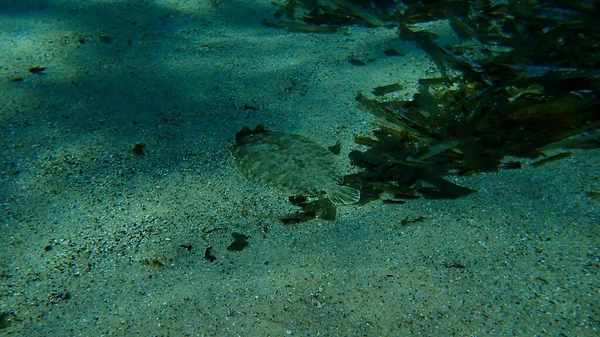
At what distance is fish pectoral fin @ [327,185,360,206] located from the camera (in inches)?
118

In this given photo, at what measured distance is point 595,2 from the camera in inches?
188

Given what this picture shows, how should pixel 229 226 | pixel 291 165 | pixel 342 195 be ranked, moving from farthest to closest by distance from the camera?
pixel 291 165 → pixel 342 195 → pixel 229 226

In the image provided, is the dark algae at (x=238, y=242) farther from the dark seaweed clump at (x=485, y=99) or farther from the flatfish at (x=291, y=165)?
the dark seaweed clump at (x=485, y=99)

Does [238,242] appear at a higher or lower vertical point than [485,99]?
lower

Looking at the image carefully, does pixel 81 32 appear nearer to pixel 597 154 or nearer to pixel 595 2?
pixel 597 154

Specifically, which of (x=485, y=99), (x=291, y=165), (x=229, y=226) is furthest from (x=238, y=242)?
(x=485, y=99)

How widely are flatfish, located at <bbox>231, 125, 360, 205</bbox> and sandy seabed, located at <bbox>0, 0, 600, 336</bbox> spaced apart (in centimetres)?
12

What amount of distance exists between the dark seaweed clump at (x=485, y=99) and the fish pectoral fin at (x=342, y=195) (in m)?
0.10

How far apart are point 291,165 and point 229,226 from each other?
0.78 meters

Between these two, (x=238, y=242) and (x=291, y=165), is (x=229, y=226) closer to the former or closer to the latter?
(x=238, y=242)

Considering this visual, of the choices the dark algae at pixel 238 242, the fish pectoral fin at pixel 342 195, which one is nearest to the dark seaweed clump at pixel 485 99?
the fish pectoral fin at pixel 342 195

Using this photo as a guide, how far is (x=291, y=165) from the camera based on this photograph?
3291 millimetres

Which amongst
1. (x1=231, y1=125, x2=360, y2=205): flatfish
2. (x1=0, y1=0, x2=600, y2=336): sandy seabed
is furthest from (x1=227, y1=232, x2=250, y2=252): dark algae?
(x1=231, y1=125, x2=360, y2=205): flatfish

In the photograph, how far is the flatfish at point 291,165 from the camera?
3123 millimetres
